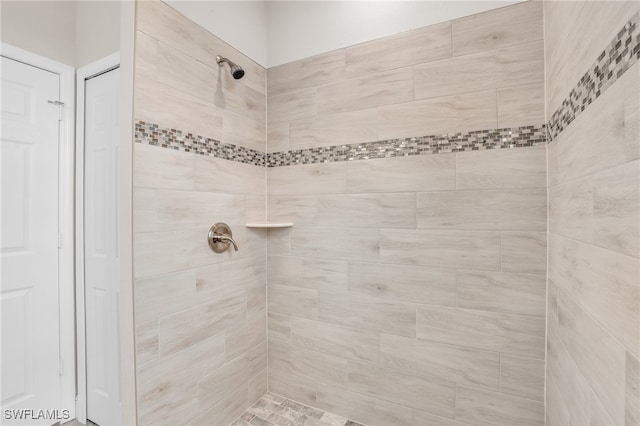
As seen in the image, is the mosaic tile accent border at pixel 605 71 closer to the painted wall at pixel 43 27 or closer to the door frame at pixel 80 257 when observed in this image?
the door frame at pixel 80 257

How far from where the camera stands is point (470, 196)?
1333 millimetres

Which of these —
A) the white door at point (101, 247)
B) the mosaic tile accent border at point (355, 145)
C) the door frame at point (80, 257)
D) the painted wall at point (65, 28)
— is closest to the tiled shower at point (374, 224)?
the mosaic tile accent border at point (355, 145)

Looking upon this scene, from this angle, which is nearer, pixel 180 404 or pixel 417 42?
pixel 180 404

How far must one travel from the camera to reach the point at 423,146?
4.66 feet

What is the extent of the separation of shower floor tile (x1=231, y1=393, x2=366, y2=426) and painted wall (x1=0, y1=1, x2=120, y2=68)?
2.22 meters

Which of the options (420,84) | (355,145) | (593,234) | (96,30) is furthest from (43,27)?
(593,234)

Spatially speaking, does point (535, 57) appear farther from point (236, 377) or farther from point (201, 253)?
point (236, 377)

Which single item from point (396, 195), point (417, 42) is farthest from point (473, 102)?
point (396, 195)

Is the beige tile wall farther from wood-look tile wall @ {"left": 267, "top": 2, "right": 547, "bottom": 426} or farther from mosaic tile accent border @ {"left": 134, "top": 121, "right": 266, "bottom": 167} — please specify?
mosaic tile accent border @ {"left": 134, "top": 121, "right": 266, "bottom": 167}

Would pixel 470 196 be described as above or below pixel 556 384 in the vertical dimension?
above

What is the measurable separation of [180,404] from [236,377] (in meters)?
0.35

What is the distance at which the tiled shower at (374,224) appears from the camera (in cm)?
115

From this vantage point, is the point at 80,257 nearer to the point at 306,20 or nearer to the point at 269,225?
the point at 269,225

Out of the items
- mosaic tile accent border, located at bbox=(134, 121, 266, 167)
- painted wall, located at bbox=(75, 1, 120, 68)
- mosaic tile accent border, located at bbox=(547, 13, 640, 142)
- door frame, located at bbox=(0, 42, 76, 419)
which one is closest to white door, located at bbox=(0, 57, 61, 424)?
door frame, located at bbox=(0, 42, 76, 419)
